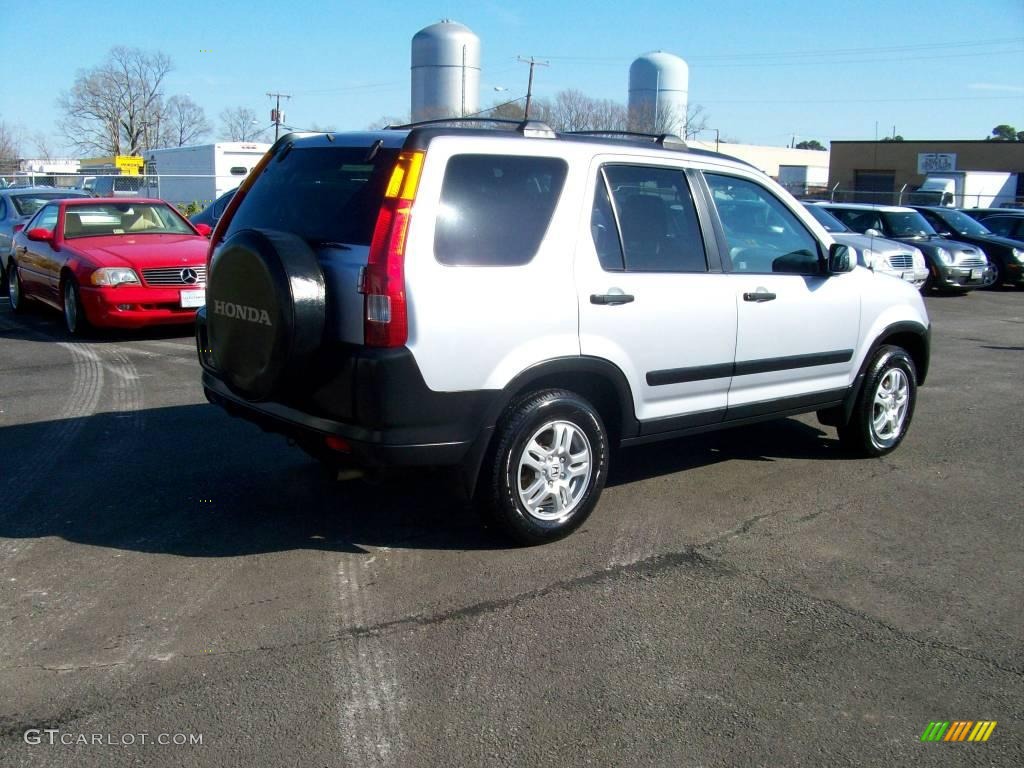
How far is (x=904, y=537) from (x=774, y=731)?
7.30 feet

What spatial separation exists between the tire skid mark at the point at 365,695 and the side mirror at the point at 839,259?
3.45 m

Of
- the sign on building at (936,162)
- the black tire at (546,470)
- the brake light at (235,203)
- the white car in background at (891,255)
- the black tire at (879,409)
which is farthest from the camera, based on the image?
the sign on building at (936,162)

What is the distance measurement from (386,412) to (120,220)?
9101 millimetres

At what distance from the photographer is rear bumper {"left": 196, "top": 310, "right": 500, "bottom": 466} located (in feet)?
13.8

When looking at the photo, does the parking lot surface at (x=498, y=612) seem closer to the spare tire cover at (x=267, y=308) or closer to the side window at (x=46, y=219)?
the spare tire cover at (x=267, y=308)

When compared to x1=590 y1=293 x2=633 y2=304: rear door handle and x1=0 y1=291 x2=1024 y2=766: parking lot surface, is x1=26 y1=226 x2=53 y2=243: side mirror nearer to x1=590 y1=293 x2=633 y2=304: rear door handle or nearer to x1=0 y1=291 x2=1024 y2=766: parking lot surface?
x1=0 y1=291 x2=1024 y2=766: parking lot surface

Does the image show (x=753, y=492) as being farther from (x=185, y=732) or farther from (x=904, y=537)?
(x=185, y=732)

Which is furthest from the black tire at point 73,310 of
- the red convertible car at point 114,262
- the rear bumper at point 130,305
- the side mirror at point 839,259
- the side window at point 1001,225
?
the side window at point 1001,225

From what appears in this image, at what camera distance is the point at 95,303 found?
10.6 meters

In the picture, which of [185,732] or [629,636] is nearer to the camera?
[185,732]

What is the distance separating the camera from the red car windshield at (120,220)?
11820 millimetres

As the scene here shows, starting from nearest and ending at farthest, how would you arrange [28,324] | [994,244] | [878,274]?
[878,274], [28,324], [994,244]

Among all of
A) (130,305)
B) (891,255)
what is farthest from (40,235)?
(891,255)

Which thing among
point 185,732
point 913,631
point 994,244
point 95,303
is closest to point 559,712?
point 185,732
